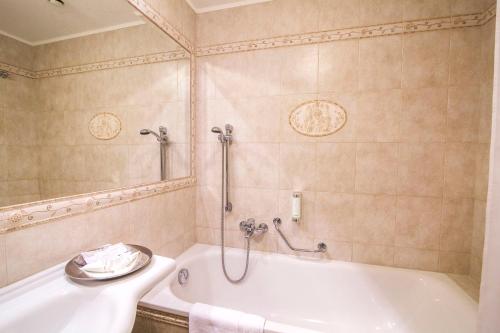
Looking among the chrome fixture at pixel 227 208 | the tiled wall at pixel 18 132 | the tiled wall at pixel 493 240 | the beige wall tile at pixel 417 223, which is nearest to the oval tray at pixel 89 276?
the tiled wall at pixel 18 132

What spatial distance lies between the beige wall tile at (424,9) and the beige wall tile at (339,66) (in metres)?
0.34

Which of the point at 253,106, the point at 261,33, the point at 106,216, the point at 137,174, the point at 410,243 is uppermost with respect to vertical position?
the point at 261,33

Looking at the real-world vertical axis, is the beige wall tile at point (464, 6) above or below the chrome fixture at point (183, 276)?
above

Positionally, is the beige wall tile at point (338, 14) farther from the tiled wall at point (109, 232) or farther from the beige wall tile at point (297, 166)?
the tiled wall at point (109, 232)

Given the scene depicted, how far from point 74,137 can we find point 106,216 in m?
0.40

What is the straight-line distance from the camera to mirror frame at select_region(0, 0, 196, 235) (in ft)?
2.51

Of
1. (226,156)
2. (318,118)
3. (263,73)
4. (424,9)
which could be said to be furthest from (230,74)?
(424,9)

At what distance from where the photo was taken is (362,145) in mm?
1507

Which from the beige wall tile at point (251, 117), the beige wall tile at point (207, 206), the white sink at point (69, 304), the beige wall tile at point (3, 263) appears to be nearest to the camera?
the white sink at point (69, 304)

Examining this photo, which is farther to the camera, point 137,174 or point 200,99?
point 200,99

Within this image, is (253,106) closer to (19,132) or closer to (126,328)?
(19,132)

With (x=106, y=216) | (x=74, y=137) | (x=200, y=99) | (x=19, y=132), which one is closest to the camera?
(x=19, y=132)

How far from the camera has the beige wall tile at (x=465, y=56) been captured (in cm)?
133

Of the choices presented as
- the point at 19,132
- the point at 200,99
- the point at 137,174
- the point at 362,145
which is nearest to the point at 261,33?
the point at 200,99
